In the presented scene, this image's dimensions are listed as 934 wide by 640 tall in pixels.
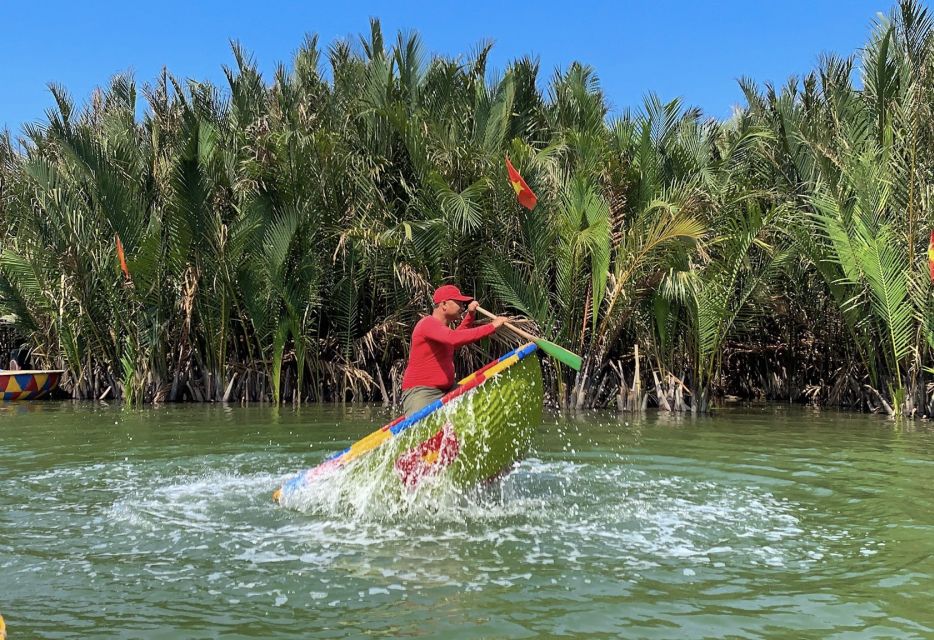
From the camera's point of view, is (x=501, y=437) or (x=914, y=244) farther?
(x=914, y=244)

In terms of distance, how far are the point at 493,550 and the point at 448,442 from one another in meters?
1.22

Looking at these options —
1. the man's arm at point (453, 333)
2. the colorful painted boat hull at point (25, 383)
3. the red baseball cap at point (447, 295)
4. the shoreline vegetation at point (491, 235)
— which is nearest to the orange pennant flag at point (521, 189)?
the shoreline vegetation at point (491, 235)

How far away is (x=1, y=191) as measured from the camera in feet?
62.6

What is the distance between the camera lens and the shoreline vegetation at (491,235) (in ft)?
42.0

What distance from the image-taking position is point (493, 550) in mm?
4859

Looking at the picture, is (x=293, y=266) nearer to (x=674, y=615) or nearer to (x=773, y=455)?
(x=773, y=455)

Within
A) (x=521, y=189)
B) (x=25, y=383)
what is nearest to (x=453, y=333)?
(x=521, y=189)

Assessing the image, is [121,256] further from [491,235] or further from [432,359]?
[432,359]

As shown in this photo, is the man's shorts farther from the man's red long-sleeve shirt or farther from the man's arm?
the man's arm

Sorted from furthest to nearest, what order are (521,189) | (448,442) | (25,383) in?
(25,383) < (521,189) < (448,442)

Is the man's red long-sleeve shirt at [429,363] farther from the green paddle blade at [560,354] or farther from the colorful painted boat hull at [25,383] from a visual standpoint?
the colorful painted boat hull at [25,383]

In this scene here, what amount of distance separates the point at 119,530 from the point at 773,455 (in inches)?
242

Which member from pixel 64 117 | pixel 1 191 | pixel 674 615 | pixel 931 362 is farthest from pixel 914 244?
pixel 1 191

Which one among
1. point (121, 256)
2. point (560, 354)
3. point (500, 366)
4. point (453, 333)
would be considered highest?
point (121, 256)
